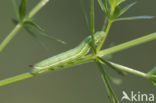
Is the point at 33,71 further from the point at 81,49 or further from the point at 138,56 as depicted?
the point at 138,56

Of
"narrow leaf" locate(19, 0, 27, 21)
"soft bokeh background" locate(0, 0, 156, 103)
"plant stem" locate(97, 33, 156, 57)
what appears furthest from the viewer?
"soft bokeh background" locate(0, 0, 156, 103)

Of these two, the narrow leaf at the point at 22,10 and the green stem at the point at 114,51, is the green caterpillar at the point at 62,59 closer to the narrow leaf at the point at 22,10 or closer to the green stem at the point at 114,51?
the green stem at the point at 114,51

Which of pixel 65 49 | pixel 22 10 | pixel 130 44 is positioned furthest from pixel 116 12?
pixel 65 49

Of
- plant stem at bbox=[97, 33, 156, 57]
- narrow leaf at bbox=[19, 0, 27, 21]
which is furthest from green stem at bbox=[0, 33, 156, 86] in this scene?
narrow leaf at bbox=[19, 0, 27, 21]

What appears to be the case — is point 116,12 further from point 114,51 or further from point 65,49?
point 65,49

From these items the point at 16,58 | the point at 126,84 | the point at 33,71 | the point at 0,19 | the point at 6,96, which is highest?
the point at 0,19

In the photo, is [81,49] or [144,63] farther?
[144,63]

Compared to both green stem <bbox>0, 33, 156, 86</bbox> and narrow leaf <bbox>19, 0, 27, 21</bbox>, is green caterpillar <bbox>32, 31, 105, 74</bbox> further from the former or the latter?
narrow leaf <bbox>19, 0, 27, 21</bbox>

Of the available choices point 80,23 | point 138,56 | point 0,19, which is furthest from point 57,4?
point 138,56

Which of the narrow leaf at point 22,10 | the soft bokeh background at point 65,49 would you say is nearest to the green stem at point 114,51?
the narrow leaf at point 22,10
